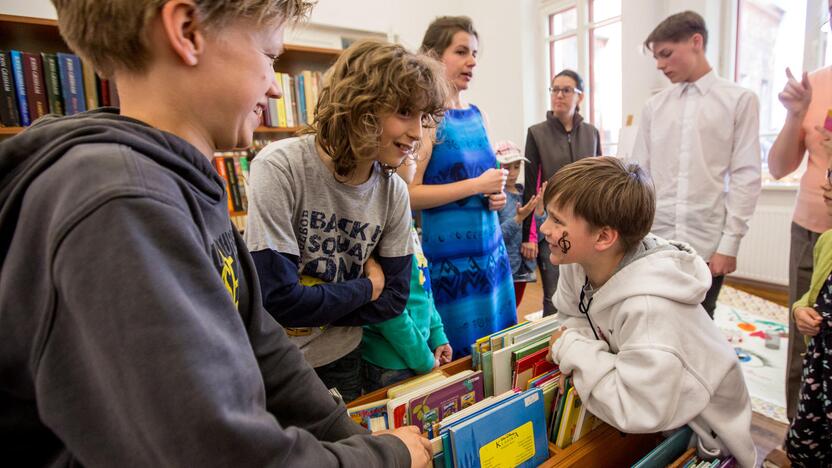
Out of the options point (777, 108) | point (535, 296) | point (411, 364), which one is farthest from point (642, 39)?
point (411, 364)

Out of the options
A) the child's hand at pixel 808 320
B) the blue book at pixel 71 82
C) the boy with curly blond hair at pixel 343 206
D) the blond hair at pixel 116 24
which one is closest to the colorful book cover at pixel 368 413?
the boy with curly blond hair at pixel 343 206

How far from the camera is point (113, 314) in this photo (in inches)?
13.6

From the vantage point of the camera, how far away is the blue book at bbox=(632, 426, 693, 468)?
3.07ft

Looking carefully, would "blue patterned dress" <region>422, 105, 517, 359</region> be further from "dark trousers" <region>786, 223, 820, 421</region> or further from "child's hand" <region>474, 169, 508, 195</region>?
"dark trousers" <region>786, 223, 820, 421</region>

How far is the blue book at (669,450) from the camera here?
935 mm

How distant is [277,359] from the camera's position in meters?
0.73

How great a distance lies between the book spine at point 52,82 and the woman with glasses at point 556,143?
2543 millimetres

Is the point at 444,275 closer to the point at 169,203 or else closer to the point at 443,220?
the point at 443,220

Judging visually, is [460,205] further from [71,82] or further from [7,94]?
[7,94]

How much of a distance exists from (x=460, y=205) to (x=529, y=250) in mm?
1060

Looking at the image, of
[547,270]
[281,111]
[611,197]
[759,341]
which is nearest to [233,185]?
[281,111]

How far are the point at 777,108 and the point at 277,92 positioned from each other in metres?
4.42

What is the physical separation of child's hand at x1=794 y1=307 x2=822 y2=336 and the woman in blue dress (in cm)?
93

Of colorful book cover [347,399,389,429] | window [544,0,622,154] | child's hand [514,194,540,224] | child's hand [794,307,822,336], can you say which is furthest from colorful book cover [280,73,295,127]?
window [544,0,622,154]
